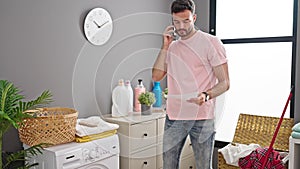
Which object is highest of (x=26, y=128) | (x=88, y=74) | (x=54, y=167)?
(x=88, y=74)

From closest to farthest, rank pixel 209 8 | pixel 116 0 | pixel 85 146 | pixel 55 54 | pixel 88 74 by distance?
pixel 85 146 → pixel 55 54 → pixel 88 74 → pixel 116 0 → pixel 209 8

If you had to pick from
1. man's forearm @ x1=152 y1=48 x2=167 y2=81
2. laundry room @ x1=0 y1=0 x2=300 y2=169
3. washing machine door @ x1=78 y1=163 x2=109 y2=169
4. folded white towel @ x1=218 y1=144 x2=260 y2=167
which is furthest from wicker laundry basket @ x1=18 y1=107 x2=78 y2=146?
folded white towel @ x1=218 y1=144 x2=260 y2=167

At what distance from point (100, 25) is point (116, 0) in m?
0.30

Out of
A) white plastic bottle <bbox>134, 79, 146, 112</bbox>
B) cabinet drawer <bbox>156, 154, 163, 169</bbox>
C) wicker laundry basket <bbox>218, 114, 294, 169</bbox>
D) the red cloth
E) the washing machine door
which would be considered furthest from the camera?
white plastic bottle <bbox>134, 79, 146, 112</bbox>

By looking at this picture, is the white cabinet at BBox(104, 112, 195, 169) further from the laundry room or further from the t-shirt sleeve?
the t-shirt sleeve

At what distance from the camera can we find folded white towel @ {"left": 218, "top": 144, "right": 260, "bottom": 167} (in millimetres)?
2496

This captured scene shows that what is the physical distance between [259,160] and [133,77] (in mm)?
1286

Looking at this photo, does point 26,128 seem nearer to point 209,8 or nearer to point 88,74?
point 88,74

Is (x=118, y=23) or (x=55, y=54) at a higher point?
(x=118, y=23)

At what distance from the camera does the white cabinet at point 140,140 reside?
2.46 meters

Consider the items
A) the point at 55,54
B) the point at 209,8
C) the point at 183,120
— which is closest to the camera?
the point at 183,120

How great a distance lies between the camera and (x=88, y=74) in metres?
2.59

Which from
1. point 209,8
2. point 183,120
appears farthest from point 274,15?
point 183,120

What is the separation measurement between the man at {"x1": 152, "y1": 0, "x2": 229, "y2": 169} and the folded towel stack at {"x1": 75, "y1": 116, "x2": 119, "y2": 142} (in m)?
0.46
